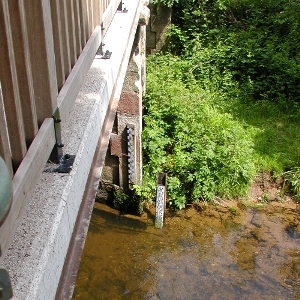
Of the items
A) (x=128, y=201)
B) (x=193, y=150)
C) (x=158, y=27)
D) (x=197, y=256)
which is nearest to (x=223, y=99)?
(x=193, y=150)

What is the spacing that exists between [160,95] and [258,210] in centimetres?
267

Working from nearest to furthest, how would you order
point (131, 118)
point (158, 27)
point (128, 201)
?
1. point (131, 118)
2. point (128, 201)
3. point (158, 27)

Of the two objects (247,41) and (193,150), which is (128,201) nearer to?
(193,150)

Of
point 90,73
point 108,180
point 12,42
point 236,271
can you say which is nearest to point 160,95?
point 108,180

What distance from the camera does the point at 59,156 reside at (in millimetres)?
1885

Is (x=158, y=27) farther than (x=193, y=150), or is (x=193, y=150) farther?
(x=158, y=27)

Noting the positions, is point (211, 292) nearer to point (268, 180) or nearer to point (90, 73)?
point (268, 180)

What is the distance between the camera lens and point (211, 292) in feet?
19.7

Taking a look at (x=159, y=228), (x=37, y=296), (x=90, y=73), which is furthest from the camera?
(x=159, y=228)

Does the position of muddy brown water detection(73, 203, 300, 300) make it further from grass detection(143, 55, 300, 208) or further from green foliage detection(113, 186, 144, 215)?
grass detection(143, 55, 300, 208)

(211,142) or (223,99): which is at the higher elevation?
(223,99)

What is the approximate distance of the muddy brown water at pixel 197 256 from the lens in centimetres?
608

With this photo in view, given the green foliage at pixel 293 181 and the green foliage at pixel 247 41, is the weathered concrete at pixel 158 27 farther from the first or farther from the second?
the green foliage at pixel 293 181

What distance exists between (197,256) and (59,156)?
5095mm
